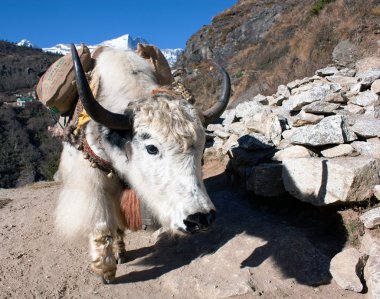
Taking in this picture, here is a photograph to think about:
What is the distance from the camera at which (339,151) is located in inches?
131

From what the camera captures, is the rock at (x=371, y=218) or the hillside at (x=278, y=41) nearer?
the rock at (x=371, y=218)

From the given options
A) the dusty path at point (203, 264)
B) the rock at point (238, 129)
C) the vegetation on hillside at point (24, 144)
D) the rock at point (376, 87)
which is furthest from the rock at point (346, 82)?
the vegetation on hillside at point (24, 144)

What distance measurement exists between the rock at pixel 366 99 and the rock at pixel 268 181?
4.46ft

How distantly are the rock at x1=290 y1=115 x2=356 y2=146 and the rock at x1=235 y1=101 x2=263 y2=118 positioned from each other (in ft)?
6.55

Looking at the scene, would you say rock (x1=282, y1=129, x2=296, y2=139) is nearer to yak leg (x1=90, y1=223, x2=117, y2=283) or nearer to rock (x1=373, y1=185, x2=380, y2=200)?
rock (x1=373, y1=185, x2=380, y2=200)

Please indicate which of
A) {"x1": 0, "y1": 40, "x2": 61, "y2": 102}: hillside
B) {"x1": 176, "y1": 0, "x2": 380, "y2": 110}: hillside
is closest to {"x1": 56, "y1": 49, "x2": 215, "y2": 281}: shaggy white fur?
{"x1": 176, "y1": 0, "x2": 380, "y2": 110}: hillside

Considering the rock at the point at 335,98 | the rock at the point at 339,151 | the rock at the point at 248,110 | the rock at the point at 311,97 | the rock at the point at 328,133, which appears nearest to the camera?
the rock at the point at 339,151

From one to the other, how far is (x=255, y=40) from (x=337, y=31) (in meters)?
16.5

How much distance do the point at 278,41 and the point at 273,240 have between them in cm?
1727

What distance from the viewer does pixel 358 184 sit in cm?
291

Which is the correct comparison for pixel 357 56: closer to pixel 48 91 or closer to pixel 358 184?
pixel 358 184

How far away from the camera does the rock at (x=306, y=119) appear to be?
4.02 m

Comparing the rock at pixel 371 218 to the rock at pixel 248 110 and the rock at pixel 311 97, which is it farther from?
the rock at pixel 248 110

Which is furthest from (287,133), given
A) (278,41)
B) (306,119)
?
(278,41)
